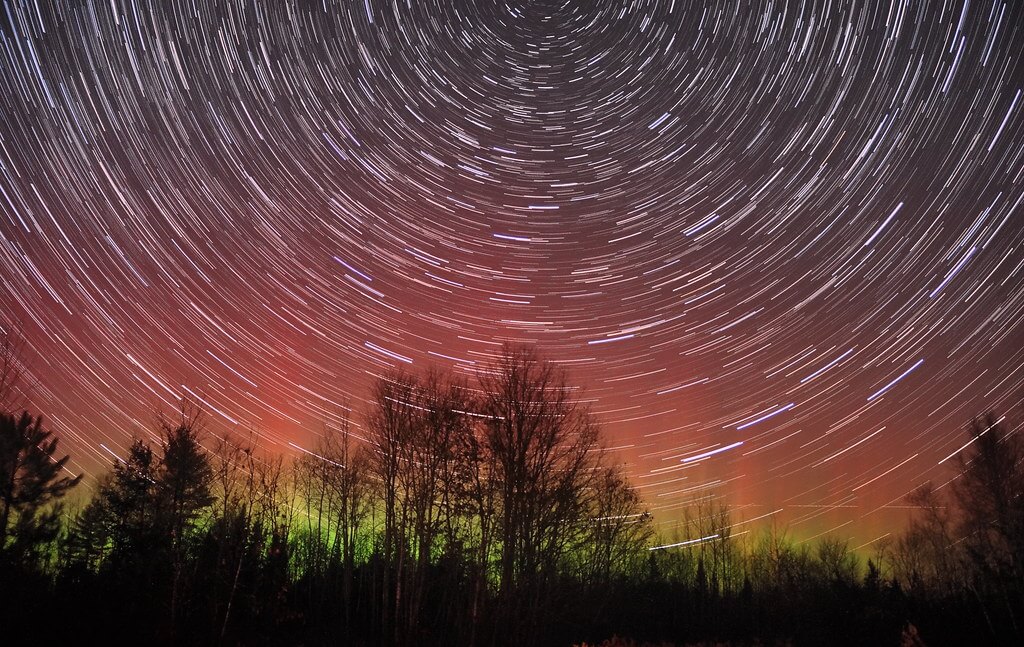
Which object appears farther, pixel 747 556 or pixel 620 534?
pixel 747 556

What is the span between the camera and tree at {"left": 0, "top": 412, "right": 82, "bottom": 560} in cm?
2447

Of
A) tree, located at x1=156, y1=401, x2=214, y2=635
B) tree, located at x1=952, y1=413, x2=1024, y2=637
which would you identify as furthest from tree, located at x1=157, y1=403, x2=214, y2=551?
tree, located at x1=952, y1=413, x2=1024, y2=637

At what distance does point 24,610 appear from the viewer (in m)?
15.4

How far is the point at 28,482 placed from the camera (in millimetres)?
29141

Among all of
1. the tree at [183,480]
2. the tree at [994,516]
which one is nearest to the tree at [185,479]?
the tree at [183,480]

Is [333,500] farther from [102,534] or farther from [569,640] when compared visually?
[569,640]

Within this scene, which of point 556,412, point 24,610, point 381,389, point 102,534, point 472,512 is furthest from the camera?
point 102,534

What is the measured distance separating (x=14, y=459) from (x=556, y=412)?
63.6 ft

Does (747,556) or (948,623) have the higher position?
(747,556)

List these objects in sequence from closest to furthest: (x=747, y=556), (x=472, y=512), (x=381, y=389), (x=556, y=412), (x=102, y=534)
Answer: (x=556, y=412) → (x=472, y=512) → (x=381, y=389) → (x=102, y=534) → (x=747, y=556)

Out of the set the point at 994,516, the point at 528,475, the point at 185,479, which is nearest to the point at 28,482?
the point at 185,479

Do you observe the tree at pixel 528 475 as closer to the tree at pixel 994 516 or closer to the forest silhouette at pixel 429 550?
the forest silhouette at pixel 429 550

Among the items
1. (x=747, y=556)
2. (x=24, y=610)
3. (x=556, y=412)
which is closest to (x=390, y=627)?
(x=556, y=412)

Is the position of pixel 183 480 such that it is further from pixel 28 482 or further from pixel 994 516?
pixel 994 516
